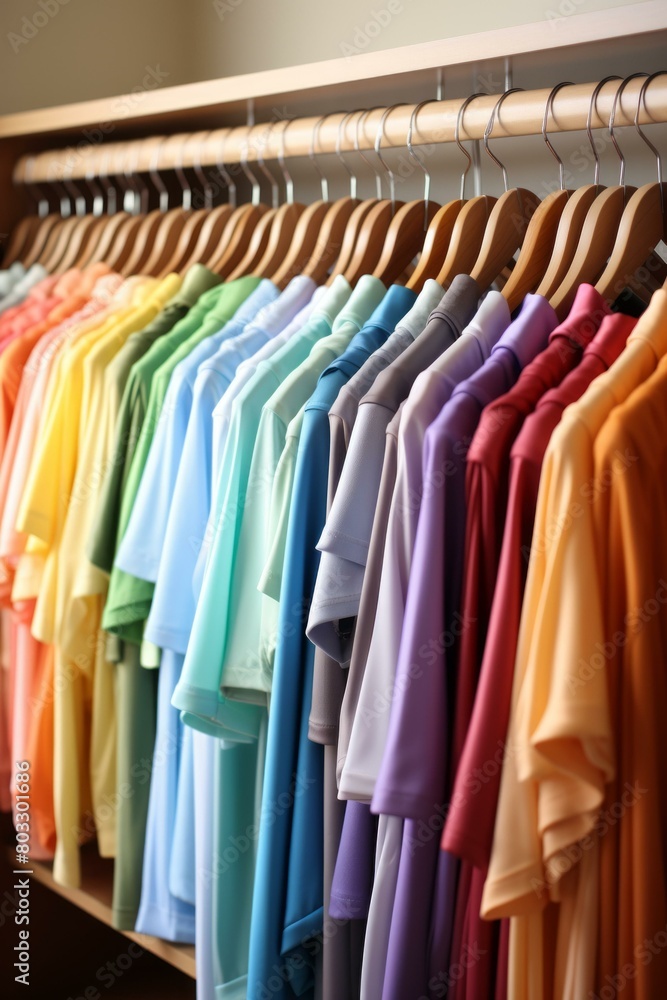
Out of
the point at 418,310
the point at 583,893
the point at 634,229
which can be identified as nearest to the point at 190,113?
the point at 418,310

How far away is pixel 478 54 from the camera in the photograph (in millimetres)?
1212

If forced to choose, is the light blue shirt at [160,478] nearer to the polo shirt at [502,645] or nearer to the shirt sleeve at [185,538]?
the shirt sleeve at [185,538]

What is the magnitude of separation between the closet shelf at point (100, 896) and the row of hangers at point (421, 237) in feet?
3.34

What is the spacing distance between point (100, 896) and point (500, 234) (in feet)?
4.05

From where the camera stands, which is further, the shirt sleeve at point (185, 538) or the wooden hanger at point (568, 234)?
the shirt sleeve at point (185, 538)

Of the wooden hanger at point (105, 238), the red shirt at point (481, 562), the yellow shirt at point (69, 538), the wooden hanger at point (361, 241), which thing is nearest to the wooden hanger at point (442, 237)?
the wooden hanger at point (361, 241)

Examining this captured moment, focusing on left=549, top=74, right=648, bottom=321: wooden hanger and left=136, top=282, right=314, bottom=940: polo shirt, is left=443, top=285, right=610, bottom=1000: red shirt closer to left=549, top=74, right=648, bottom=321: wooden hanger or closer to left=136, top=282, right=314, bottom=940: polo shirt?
left=549, top=74, right=648, bottom=321: wooden hanger

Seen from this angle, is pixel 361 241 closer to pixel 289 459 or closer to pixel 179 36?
pixel 289 459

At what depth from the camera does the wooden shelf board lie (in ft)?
3.57

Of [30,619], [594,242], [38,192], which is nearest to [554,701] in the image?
[594,242]

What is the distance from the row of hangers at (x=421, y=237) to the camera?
116 cm

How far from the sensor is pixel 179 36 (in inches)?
91.9

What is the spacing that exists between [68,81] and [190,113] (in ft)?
2.01

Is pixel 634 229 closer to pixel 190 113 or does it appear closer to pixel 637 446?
pixel 637 446
